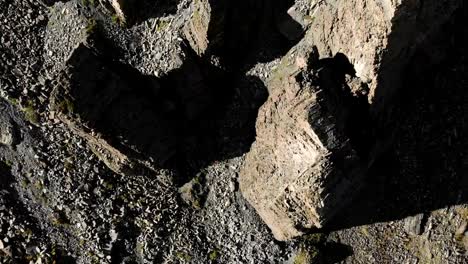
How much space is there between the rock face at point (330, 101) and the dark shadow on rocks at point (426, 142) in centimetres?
176

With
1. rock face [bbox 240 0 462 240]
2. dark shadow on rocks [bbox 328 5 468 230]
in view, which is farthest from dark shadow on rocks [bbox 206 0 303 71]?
dark shadow on rocks [bbox 328 5 468 230]

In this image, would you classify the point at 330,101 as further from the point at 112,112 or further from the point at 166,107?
the point at 112,112

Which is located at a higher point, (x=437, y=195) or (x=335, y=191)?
(x=335, y=191)

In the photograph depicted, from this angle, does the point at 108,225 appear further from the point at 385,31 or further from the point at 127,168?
the point at 385,31

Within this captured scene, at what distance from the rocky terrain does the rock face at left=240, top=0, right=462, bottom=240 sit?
0.27ft

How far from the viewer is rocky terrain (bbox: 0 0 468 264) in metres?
20.4

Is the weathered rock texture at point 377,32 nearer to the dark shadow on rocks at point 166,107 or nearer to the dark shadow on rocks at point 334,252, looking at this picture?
the dark shadow on rocks at point 166,107

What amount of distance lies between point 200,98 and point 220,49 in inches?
104

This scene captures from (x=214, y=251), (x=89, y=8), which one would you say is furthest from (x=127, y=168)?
(x=89, y=8)

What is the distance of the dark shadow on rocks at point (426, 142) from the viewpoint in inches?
887

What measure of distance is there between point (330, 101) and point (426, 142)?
22.3ft

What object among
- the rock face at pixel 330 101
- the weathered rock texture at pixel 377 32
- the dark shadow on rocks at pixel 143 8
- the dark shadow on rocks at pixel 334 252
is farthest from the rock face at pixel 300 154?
the dark shadow on rocks at pixel 143 8

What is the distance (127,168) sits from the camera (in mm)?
24297

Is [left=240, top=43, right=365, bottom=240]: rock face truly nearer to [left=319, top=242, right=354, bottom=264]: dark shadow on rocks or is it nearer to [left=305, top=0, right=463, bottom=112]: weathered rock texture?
[left=305, top=0, right=463, bottom=112]: weathered rock texture
